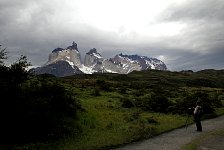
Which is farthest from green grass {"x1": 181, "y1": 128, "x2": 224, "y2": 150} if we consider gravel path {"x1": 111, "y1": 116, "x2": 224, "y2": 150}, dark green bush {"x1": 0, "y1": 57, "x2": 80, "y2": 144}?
dark green bush {"x1": 0, "y1": 57, "x2": 80, "y2": 144}

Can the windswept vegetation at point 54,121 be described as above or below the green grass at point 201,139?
above

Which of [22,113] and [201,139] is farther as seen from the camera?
[201,139]

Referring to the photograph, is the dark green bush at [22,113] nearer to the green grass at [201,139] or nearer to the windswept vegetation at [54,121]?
the windswept vegetation at [54,121]

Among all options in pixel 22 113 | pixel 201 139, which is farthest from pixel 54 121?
pixel 201 139

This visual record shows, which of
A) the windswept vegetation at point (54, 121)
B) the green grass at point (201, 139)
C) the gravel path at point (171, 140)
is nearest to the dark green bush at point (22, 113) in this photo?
the windswept vegetation at point (54, 121)

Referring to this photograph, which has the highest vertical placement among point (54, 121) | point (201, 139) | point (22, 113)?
point (22, 113)

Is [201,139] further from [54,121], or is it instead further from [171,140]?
[54,121]

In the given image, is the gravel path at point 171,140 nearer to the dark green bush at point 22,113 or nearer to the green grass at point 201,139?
the green grass at point 201,139

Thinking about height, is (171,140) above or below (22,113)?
below

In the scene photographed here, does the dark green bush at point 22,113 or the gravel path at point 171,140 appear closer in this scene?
the dark green bush at point 22,113

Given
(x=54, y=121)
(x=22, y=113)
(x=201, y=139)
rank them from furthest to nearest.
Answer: (x=201, y=139), (x=54, y=121), (x=22, y=113)

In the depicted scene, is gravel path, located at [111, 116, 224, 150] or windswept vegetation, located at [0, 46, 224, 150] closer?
windswept vegetation, located at [0, 46, 224, 150]

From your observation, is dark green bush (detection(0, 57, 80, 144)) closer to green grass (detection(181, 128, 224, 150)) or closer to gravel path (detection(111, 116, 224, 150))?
gravel path (detection(111, 116, 224, 150))

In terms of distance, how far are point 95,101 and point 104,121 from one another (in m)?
14.4
